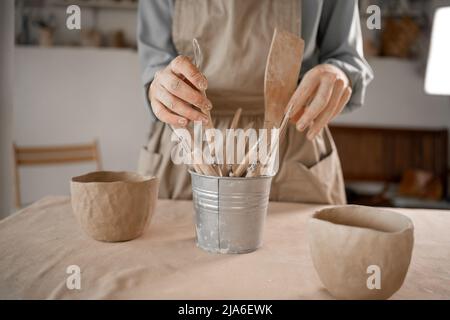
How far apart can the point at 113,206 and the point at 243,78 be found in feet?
1.47

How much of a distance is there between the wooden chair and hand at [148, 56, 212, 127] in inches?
56.9

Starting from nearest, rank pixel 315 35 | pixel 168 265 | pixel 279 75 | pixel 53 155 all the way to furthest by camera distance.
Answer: pixel 168 265, pixel 279 75, pixel 315 35, pixel 53 155

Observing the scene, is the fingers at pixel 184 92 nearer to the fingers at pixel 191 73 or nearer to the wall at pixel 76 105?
the fingers at pixel 191 73

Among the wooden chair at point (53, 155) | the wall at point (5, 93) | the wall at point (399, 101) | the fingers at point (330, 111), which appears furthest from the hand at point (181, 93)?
the wall at point (399, 101)

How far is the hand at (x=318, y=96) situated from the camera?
71cm

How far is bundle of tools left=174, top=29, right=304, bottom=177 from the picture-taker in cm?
63

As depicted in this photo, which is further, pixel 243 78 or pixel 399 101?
pixel 399 101

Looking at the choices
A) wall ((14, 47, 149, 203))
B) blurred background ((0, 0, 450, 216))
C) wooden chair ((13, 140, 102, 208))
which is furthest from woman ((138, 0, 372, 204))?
wall ((14, 47, 149, 203))

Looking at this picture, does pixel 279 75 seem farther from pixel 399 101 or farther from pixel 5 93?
pixel 399 101

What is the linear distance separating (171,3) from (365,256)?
0.76m

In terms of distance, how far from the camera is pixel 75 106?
255 centimetres

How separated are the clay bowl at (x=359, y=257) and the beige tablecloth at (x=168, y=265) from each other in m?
0.04

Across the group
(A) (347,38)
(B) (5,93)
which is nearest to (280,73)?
(A) (347,38)
